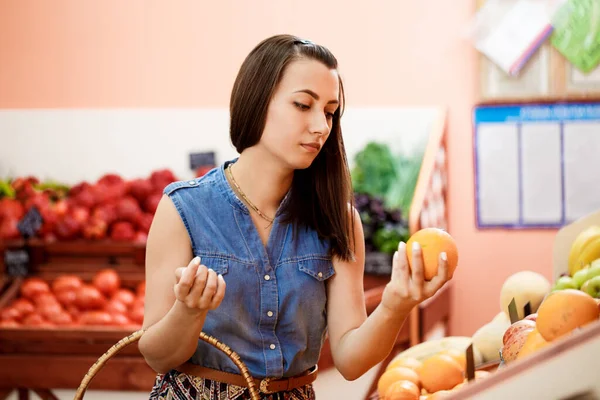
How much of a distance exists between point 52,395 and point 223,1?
2.39 metres

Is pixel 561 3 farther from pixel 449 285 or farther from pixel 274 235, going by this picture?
pixel 274 235

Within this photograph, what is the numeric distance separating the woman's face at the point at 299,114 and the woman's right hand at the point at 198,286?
33cm

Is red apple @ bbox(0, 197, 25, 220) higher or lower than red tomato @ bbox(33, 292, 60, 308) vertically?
higher

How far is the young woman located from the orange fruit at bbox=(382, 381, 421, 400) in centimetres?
39

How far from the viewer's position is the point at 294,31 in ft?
14.9

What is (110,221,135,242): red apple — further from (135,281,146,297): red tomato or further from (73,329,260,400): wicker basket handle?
(73,329,260,400): wicker basket handle

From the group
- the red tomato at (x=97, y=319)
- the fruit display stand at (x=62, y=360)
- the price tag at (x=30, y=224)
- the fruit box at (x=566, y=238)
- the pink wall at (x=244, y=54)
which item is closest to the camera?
the fruit box at (x=566, y=238)

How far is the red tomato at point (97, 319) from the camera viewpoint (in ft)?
11.2

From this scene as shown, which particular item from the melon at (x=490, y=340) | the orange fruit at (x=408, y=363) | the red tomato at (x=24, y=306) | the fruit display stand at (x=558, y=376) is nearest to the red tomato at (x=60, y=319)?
the red tomato at (x=24, y=306)

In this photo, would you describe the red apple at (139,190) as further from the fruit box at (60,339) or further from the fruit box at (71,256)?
the fruit box at (60,339)

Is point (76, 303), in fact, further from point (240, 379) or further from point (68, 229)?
point (240, 379)

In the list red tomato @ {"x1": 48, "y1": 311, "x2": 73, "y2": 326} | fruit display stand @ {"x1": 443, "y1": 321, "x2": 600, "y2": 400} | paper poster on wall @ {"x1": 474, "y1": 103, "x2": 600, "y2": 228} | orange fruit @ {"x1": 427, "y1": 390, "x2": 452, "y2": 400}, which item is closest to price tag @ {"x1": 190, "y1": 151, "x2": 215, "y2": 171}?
red tomato @ {"x1": 48, "y1": 311, "x2": 73, "y2": 326}

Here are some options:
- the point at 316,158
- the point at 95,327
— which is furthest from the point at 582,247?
the point at 95,327

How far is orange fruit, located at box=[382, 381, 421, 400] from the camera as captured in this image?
2008mm
